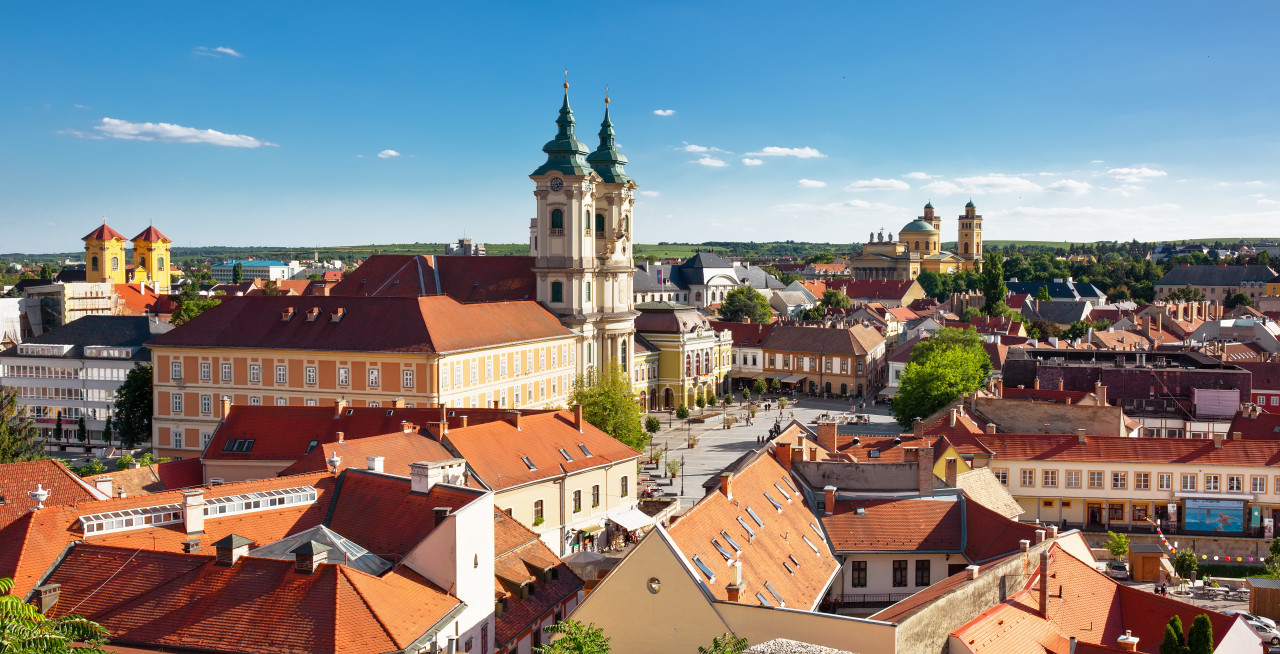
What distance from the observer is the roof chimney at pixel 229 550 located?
20.5m

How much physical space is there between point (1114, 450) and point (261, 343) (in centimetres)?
4088

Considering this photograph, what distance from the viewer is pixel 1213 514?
4581 cm

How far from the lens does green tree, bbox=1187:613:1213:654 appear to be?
944 inches

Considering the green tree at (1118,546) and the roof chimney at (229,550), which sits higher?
the roof chimney at (229,550)

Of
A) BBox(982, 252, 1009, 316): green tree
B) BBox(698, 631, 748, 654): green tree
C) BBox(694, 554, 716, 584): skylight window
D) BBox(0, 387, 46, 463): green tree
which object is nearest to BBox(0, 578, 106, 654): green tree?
BBox(698, 631, 748, 654): green tree

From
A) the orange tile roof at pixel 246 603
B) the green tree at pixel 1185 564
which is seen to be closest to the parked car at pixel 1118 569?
the green tree at pixel 1185 564

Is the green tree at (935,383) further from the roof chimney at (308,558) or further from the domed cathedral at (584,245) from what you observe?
the roof chimney at (308,558)

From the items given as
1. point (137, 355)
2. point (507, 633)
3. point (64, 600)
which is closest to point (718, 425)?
point (137, 355)

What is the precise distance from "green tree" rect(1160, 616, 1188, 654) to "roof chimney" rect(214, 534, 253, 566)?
19.0 metres

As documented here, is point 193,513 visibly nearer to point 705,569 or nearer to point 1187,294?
point 705,569

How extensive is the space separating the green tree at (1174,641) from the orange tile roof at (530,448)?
61.3 feet

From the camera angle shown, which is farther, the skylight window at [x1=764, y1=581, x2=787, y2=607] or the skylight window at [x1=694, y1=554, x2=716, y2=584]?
the skylight window at [x1=764, y1=581, x2=787, y2=607]

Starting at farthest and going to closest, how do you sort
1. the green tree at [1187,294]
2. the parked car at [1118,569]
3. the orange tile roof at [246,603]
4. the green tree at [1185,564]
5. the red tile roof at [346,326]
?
the green tree at [1187,294] → the red tile roof at [346,326] → the parked car at [1118,569] → the green tree at [1185,564] → the orange tile roof at [246,603]

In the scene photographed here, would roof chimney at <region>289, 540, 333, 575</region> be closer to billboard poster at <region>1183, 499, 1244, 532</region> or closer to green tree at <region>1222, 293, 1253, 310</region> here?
billboard poster at <region>1183, 499, 1244, 532</region>
